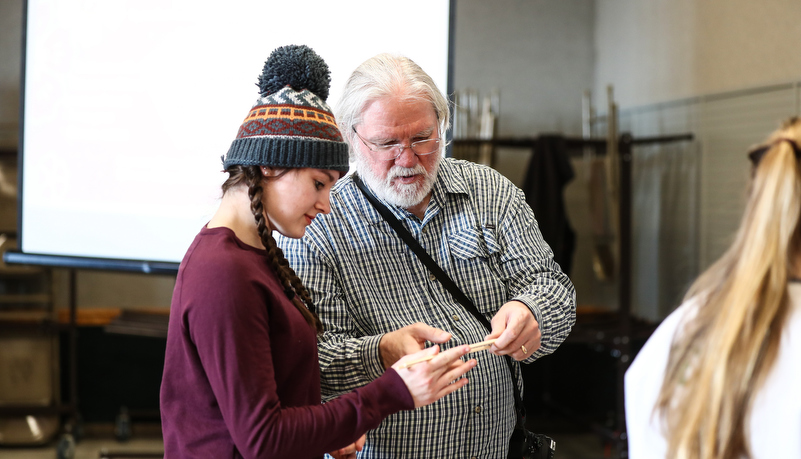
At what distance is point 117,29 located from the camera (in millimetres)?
→ 2775

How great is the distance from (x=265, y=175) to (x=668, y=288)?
341cm

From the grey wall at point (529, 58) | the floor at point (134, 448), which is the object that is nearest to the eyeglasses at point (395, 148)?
the floor at point (134, 448)

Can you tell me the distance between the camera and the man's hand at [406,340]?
142cm

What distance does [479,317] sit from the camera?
1662 millimetres

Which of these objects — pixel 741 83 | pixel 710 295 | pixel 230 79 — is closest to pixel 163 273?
pixel 230 79

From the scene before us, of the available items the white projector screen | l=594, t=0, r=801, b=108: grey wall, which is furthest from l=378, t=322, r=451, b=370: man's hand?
l=594, t=0, r=801, b=108: grey wall

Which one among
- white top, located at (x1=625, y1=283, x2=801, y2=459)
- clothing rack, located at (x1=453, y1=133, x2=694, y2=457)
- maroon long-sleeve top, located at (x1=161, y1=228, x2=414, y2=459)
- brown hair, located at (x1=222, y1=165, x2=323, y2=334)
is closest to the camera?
white top, located at (x1=625, y1=283, x2=801, y2=459)

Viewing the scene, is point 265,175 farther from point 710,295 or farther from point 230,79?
point 230,79

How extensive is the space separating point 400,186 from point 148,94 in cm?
152

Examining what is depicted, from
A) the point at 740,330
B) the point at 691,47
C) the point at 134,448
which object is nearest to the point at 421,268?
the point at 740,330

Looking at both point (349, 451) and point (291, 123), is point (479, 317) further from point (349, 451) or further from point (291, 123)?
point (291, 123)

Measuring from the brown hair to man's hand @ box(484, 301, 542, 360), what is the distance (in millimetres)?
411

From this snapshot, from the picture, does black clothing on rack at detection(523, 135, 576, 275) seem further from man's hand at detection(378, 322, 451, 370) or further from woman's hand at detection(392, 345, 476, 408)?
woman's hand at detection(392, 345, 476, 408)

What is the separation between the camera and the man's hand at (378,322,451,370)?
4.64 feet
